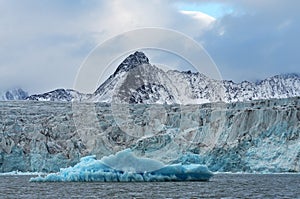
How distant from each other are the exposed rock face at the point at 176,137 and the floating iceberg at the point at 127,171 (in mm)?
10203

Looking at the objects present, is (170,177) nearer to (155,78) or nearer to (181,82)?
(155,78)

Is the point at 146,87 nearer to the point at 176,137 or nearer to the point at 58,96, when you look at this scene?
the point at 176,137

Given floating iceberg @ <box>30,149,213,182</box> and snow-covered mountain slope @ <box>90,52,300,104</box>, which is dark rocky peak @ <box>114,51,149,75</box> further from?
floating iceberg @ <box>30,149,213,182</box>

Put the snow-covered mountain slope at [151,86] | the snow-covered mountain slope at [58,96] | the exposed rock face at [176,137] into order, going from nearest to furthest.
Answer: the exposed rock face at [176,137]
the snow-covered mountain slope at [151,86]
the snow-covered mountain slope at [58,96]

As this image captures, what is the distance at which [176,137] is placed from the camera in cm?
5841

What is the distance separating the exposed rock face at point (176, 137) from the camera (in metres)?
55.1

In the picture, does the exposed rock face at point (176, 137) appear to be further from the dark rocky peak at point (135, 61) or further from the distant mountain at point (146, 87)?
the dark rocky peak at point (135, 61)

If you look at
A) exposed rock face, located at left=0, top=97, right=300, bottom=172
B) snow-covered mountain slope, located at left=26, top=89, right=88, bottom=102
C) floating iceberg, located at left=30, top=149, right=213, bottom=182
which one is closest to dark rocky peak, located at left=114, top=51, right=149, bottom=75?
snow-covered mountain slope, located at left=26, top=89, right=88, bottom=102

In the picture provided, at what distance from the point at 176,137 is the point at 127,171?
19.8m

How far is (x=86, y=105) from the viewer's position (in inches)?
2771

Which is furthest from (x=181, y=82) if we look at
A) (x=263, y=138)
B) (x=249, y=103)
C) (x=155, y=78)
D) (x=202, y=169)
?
(x=202, y=169)

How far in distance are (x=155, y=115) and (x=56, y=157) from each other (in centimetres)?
1595

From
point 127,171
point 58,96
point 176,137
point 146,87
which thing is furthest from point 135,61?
point 127,171

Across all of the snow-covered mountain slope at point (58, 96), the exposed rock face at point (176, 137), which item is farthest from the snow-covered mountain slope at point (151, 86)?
the snow-covered mountain slope at point (58, 96)
